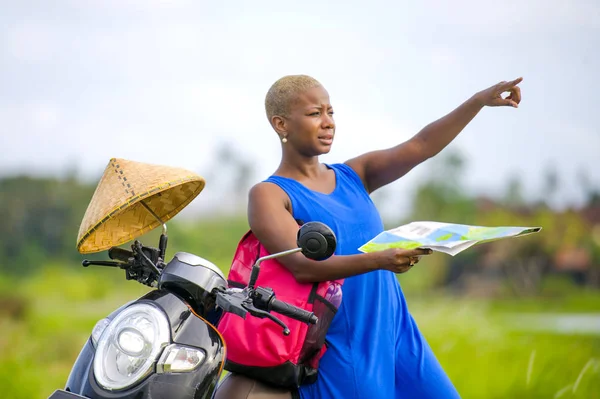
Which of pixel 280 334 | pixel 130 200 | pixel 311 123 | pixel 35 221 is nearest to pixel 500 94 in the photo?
pixel 311 123

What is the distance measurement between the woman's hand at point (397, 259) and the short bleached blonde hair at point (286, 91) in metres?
0.75

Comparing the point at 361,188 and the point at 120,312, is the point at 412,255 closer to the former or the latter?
the point at 361,188

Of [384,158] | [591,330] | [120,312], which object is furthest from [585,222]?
[120,312]

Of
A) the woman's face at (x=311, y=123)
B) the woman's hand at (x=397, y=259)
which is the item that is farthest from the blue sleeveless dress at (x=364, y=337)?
the woman's hand at (x=397, y=259)

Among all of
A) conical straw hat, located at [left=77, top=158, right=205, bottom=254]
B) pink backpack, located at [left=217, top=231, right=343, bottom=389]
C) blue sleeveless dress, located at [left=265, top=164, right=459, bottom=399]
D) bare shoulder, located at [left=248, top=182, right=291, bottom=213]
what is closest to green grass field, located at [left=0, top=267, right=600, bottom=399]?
blue sleeveless dress, located at [left=265, top=164, right=459, bottom=399]

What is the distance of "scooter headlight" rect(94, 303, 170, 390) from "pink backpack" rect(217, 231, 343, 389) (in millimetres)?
447

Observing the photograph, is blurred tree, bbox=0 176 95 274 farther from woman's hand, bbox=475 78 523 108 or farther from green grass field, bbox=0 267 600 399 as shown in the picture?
woman's hand, bbox=475 78 523 108

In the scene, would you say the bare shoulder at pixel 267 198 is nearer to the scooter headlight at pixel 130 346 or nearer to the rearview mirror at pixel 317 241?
the rearview mirror at pixel 317 241

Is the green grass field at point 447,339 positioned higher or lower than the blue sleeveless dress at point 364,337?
lower

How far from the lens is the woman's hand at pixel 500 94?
2801 millimetres

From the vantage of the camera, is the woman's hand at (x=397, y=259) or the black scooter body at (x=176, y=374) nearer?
the black scooter body at (x=176, y=374)

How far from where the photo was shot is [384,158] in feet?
9.22

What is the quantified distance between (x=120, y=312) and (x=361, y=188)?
3.51 ft

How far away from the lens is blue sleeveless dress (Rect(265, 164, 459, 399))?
8.04 feet
